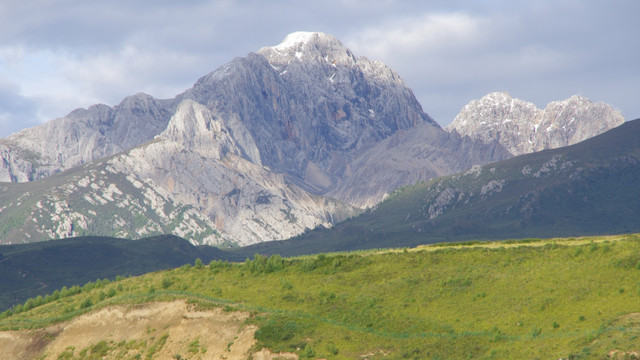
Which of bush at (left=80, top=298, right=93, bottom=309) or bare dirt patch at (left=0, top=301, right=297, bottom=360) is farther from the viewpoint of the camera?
bush at (left=80, top=298, right=93, bottom=309)

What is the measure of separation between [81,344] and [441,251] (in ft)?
204

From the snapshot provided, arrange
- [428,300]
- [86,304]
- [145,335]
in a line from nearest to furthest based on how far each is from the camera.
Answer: [145,335] → [428,300] → [86,304]

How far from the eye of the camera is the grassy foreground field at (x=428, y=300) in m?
85.4

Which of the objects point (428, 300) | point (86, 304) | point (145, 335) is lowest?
point (145, 335)

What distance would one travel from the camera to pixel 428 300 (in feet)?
357

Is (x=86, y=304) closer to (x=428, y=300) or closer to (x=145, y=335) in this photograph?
(x=145, y=335)

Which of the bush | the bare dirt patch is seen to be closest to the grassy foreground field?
the bush

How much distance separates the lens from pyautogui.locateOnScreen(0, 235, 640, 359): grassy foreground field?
85438 millimetres

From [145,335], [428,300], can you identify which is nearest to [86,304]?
[145,335]

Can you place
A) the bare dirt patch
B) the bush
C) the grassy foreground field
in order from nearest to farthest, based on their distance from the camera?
the grassy foreground field → the bare dirt patch → the bush

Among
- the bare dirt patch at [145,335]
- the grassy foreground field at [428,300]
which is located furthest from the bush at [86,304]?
the bare dirt patch at [145,335]

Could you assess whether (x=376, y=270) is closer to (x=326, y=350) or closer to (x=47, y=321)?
(x=326, y=350)

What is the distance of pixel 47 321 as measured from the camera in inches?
4845

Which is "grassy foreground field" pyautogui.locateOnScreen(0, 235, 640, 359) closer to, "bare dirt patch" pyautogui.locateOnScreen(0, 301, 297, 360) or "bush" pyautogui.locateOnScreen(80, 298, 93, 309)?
"bush" pyautogui.locateOnScreen(80, 298, 93, 309)
